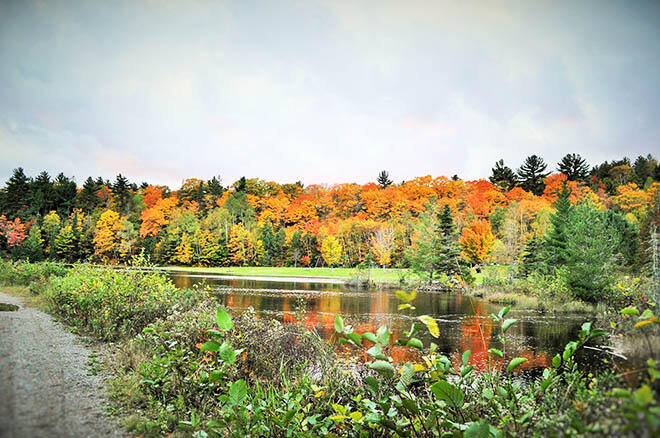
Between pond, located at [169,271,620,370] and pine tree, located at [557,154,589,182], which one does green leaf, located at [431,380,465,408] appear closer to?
pond, located at [169,271,620,370]

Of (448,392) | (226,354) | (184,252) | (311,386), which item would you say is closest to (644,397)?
(448,392)

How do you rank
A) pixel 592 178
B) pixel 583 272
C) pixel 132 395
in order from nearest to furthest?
1. pixel 132 395
2. pixel 583 272
3. pixel 592 178

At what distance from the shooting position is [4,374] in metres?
2.49

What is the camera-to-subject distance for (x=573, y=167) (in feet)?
220

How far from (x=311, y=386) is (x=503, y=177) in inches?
2934

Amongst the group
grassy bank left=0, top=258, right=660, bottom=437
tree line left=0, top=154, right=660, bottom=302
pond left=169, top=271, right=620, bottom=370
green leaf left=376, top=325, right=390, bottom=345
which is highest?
tree line left=0, top=154, right=660, bottom=302

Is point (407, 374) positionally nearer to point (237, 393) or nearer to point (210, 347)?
point (237, 393)

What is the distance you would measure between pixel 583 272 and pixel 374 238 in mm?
32495

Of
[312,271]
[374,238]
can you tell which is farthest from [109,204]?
[374,238]

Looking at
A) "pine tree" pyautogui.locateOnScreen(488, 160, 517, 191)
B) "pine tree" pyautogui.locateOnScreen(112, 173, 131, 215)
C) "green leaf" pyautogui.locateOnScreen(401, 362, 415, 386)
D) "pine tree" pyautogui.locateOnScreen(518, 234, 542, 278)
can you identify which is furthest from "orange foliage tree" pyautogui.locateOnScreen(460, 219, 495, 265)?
"pine tree" pyautogui.locateOnScreen(112, 173, 131, 215)

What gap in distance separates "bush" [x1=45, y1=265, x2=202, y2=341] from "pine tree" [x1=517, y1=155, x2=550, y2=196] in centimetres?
7049

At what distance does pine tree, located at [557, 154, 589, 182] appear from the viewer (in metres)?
65.8

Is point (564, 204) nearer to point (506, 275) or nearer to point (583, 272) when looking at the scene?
point (506, 275)

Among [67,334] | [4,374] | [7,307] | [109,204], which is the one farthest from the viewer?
[109,204]
